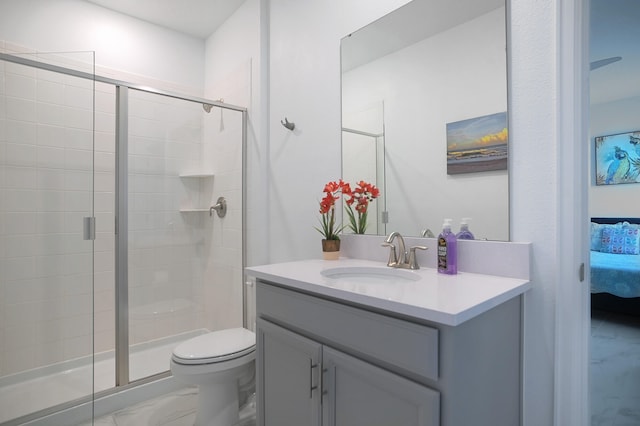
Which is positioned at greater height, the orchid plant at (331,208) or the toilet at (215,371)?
the orchid plant at (331,208)

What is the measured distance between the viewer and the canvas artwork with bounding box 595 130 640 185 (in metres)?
4.12

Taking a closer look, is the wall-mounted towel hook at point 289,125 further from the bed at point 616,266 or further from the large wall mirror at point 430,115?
the bed at point 616,266

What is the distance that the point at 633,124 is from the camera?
413cm

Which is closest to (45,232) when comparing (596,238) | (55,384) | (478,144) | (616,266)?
(55,384)

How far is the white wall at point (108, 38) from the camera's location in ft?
7.19

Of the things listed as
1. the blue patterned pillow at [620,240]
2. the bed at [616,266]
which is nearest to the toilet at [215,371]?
the bed at [616,266]

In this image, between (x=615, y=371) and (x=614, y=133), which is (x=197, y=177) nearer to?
(x=615, y=371)

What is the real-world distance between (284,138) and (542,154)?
4.73 ft

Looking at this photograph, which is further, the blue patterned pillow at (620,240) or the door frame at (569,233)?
the blue patterned pillow at (620,240)

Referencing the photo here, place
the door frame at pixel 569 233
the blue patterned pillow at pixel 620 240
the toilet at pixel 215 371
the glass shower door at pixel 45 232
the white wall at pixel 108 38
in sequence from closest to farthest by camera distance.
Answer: the door frame at pixel 569 233, the toilet at pixel 215 371, the glass shower door at pixel 45 232, the white wall at pixel 108 38, the blue patterned pillow at pixel 620 240

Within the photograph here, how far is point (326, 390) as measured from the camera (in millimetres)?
1116

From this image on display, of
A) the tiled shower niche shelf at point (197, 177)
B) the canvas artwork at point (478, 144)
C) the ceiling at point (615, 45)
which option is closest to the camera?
the canvas artwork at point (478, 144)

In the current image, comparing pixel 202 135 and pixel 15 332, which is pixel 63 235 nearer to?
pixel 15 332

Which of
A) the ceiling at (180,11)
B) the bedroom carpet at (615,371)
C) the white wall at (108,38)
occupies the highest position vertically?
the ceiling at (180,11)
